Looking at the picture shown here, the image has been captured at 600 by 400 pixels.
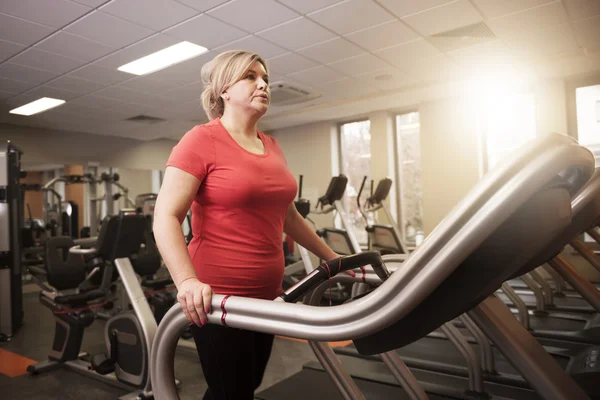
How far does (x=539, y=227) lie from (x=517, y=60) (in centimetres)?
501

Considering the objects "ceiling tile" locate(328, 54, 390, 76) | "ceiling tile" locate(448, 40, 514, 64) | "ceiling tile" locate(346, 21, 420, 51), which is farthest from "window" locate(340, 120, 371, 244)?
"ceiling tile" locate(346, 21, 420, 51)

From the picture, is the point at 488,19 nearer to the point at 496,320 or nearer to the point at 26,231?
the point at 496,320

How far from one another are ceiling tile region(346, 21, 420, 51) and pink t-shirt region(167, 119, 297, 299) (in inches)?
123

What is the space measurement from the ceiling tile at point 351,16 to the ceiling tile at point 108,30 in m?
1.51

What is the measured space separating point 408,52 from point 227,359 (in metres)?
4.13

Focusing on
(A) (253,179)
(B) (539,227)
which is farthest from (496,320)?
(A) (253,179)

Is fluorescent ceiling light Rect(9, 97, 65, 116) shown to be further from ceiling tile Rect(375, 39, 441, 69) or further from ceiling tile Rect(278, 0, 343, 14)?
ceiling tile Rect(375, 39, 441, 69)

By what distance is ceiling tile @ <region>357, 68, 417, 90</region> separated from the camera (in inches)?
203

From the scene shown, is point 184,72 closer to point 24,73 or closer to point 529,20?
point 24,73

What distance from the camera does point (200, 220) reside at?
1103 mm

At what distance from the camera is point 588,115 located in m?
5.58

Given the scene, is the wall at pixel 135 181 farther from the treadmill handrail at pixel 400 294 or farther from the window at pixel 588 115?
the treadmill handrail at pixel 400 294

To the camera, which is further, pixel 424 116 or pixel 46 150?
pixel 46 150

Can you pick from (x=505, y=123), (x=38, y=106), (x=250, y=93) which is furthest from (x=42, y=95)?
(x=505, y=123)
